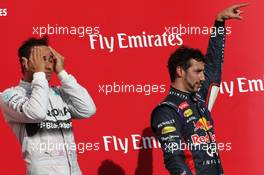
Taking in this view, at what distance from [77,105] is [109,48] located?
0.90 metres

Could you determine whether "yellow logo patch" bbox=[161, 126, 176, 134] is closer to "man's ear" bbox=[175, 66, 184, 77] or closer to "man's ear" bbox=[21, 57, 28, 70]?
"man's ear" bbox=[175, 66, 184, 77]

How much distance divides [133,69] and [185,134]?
3.26 ft

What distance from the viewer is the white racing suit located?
9.63ft

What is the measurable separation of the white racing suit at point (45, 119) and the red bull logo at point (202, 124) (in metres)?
0.53

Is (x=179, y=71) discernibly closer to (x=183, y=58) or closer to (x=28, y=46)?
(x=183, y=58)

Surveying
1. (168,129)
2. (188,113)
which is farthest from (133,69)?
(168,129)

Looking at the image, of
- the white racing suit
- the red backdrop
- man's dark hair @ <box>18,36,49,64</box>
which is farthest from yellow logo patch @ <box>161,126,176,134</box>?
the red backdrop

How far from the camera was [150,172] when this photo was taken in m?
3.94

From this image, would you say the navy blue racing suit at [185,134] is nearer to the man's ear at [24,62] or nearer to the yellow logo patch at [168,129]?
the yellow logo patch at [168,129]

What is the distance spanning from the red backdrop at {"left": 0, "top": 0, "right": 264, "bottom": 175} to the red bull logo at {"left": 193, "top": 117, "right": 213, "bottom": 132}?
833 mm

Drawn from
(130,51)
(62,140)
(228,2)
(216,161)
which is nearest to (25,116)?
(62,140)

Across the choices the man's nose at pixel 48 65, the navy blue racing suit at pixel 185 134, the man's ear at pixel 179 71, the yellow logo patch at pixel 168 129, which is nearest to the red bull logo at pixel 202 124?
the navy blue racing suit at pixel 185 134

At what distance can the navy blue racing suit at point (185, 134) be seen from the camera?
294 cm

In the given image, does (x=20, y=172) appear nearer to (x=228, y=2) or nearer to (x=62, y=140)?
(x=62, y=140)
